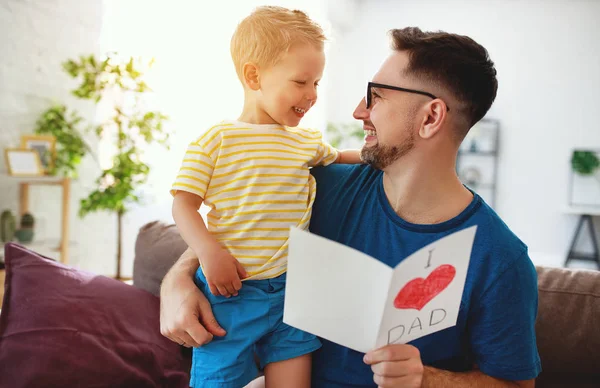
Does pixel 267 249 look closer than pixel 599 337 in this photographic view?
Yes

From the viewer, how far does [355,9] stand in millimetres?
7379

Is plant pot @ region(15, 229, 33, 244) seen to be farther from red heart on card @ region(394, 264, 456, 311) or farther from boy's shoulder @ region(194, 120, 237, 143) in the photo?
red heart on card @ region(394, 264, 456, 311)

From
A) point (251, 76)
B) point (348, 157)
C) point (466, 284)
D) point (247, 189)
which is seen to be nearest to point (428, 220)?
point (466, 284)

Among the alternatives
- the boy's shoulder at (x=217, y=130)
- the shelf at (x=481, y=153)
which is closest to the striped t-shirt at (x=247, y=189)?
the boy's shoulder at (x=217, y=130)

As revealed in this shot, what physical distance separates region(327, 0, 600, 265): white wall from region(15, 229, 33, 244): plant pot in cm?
482

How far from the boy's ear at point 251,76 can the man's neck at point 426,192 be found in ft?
1.23

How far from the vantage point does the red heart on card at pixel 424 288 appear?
0.83 m

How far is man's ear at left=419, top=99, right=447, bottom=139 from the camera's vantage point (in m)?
1.31

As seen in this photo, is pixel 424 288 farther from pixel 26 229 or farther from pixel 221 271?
pixel 26 229

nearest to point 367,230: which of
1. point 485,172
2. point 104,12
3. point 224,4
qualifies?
point 104,12

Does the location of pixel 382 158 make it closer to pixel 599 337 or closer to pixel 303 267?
pixel 303 267

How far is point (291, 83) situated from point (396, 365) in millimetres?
639

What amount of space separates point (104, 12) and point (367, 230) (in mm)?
3873

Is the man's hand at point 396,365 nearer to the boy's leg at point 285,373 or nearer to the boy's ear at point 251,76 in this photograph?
the boy's leg at point 285,373
